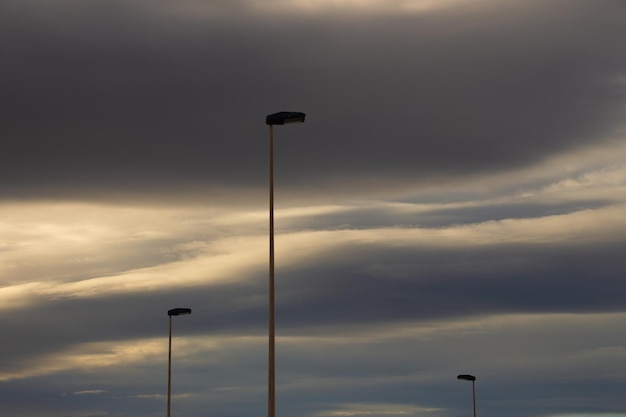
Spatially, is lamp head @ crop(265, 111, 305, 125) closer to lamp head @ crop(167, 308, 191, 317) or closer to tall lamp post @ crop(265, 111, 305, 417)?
tall lamp post @ crop(265, 111, 305, 417)

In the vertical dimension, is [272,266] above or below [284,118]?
below

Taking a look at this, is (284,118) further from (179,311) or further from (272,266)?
(179,311)

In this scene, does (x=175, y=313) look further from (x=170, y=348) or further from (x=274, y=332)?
(x=274, y=332)

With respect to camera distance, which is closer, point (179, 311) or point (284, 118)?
point (284, 118)

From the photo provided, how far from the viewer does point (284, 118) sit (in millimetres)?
46188

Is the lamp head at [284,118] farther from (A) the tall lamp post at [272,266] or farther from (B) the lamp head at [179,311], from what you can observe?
(B) the lamp head at [179,311]

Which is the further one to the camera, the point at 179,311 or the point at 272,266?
the point at 179,311

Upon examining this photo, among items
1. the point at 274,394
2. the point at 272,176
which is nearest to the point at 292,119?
the point at 272,176

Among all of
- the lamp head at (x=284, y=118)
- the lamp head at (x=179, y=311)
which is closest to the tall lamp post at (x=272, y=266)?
the lamp head at (x=284, y=118)

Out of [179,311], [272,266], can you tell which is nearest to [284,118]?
[272,266]

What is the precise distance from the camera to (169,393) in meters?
72.6

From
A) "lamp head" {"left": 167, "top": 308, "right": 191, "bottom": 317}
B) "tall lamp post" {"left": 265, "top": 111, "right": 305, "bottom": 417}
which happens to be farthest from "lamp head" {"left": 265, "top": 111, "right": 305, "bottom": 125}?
"lamp head" {"left": 167, "top": 308, "right": 191, "bottom": 317}

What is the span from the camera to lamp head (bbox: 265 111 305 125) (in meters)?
45.7

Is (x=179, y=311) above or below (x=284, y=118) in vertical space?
below
